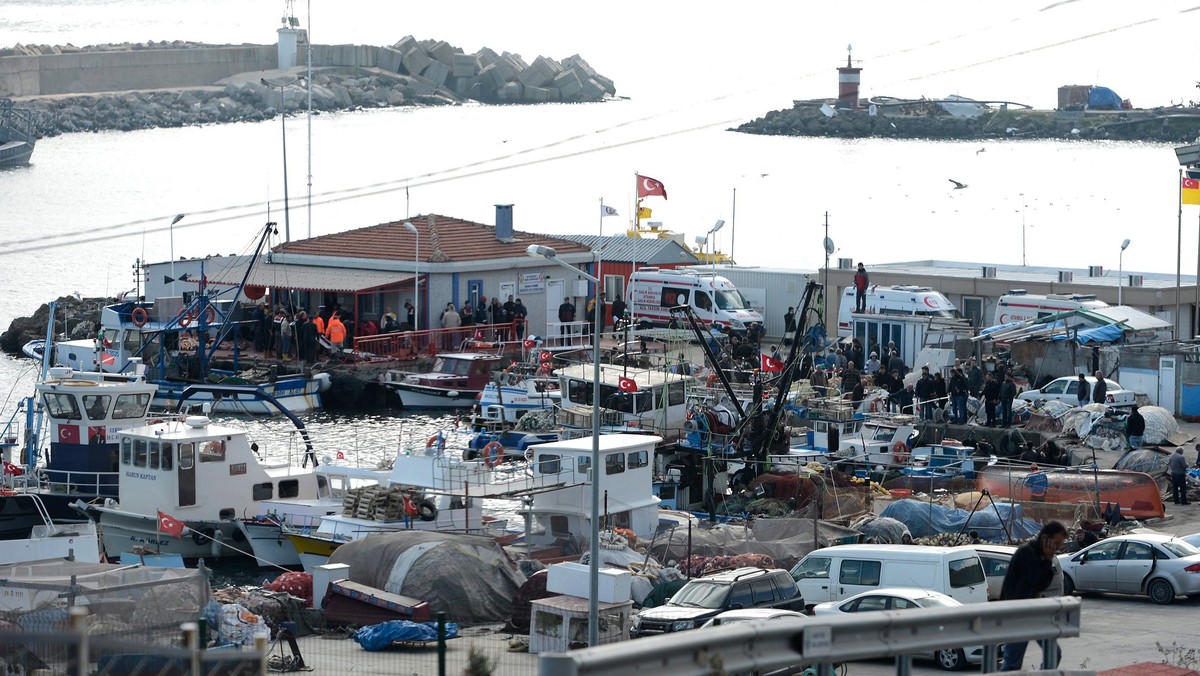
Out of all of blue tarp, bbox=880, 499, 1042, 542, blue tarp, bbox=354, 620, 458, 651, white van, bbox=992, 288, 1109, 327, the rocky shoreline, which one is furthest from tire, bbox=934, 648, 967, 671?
the rocky shoreline

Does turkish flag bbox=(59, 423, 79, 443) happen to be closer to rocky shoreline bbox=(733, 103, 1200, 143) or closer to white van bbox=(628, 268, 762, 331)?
white van bbox=(628, 268, 762, 331)

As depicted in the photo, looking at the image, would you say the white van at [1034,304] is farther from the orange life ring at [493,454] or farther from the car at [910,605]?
the car at [910,605]

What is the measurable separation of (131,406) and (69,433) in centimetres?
131

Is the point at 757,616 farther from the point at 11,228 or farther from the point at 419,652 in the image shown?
the point at 11,228

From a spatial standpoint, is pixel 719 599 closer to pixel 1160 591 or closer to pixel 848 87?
pixel 1160 591

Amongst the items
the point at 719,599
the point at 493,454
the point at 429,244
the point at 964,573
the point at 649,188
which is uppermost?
the point at 649,188

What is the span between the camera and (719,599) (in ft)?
66.7

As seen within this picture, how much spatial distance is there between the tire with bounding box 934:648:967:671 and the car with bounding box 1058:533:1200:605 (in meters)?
4.21

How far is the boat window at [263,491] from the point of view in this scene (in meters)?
31.1

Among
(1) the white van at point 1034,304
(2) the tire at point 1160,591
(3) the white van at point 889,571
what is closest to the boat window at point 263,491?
(3) the white van at point 889,571

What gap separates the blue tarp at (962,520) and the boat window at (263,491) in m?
11.3

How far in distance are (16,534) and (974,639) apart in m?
26.0

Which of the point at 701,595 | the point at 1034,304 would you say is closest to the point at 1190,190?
the point at 1034,304

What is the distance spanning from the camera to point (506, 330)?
164 feet
